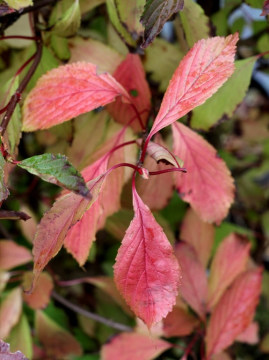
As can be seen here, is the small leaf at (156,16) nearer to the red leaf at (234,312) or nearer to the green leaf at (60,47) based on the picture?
the green leaf at (60,47)

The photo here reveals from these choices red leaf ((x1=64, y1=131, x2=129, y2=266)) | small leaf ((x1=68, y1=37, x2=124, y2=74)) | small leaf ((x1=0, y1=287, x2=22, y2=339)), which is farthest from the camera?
small leaf ((x1=0, y1=287, x2=22, y2=339))

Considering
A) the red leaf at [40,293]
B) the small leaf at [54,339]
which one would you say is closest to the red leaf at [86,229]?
the red leaf at [40,293]

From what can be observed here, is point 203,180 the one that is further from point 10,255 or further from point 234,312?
point 10,255

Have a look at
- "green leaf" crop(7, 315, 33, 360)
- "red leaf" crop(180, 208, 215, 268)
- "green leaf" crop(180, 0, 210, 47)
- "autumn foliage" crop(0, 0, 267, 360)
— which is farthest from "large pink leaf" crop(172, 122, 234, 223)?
"green leaf" crop(7, 315, 33, 360)

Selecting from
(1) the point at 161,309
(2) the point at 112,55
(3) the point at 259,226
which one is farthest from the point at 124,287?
(3) the point at 259,226

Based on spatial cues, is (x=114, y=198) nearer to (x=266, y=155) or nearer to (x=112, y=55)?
(x=112, y=55)

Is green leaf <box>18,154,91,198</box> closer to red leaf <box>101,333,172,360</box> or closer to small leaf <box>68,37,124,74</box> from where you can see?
small leaf <box>68,37,124,74</box>
